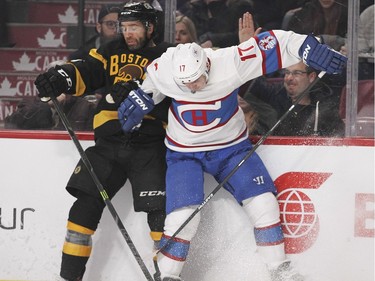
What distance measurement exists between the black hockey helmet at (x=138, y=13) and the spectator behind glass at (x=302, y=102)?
54 cm

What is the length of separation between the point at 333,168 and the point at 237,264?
0.60m

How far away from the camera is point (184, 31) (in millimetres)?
5062

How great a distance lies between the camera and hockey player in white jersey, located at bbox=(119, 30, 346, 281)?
472cm

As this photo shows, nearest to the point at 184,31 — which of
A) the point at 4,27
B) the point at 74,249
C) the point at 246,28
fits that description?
the point at 246,28

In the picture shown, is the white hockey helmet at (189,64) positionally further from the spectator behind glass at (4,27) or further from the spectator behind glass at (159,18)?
the spectator behind glass at (4,27)

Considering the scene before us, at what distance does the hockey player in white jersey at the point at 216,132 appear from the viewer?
186 inches

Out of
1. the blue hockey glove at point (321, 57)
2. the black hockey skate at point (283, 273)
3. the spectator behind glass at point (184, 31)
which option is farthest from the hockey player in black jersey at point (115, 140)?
the blue hockey glove at point (321, 57)

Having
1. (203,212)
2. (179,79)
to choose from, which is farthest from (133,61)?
(203,212)

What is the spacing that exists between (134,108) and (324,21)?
3.03 feet

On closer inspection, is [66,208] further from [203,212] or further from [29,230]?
[203,212]

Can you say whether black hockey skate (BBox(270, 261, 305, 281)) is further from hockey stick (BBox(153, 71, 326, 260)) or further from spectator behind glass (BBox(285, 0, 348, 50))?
spectator behind glass (BBox(285, 0, 348, 50))

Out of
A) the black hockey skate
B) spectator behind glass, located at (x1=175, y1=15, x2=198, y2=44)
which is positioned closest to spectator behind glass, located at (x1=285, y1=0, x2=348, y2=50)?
spectator behind glass, located at (x1=175, y1=15, x2=198, y2=44)

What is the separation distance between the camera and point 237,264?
5.13 metres

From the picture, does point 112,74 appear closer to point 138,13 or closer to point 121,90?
point 121,90
